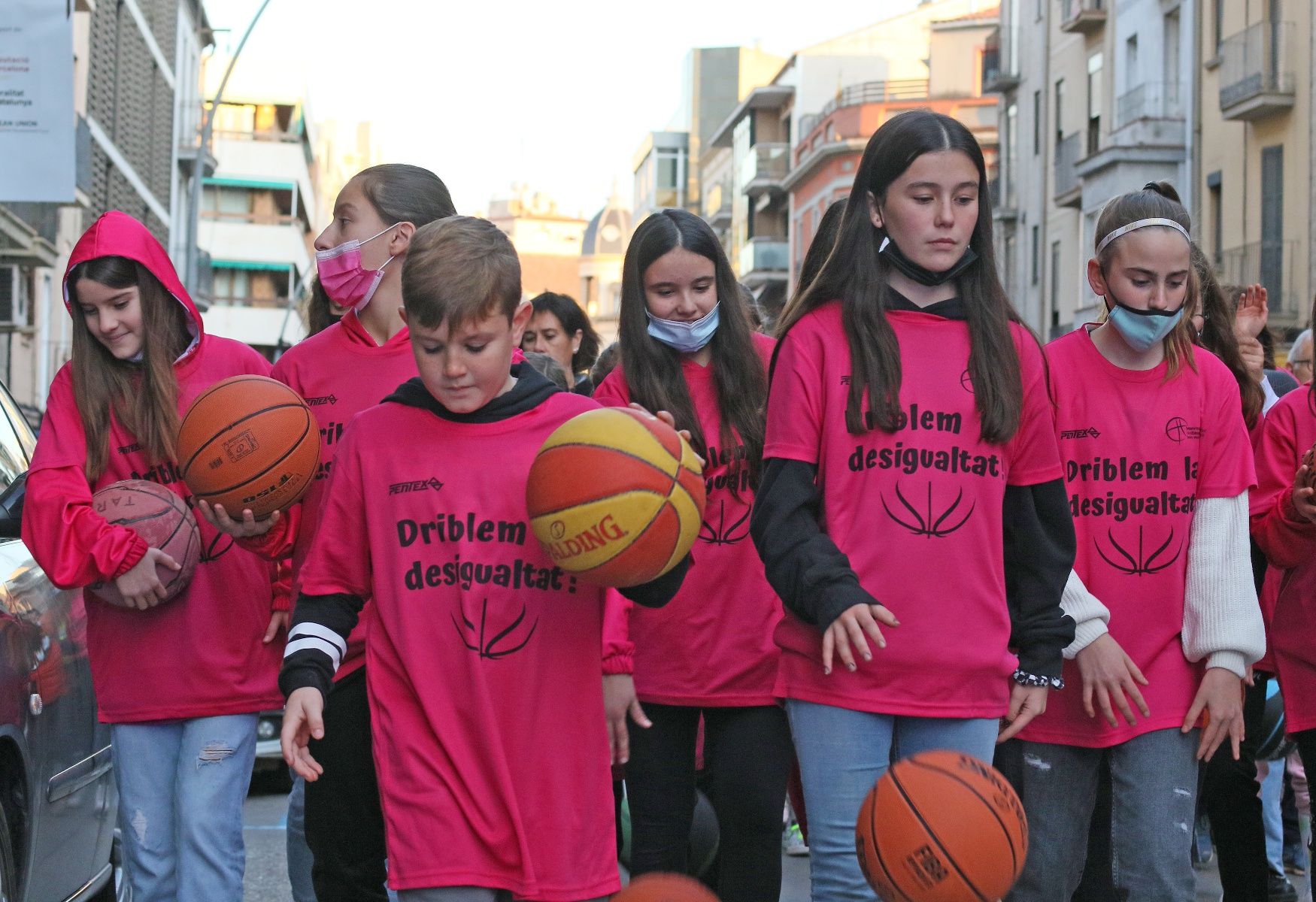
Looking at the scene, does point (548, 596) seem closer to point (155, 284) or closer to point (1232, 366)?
point (155, 284)

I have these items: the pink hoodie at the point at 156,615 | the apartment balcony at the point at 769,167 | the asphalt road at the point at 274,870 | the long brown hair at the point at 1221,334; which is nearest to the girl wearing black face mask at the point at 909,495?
the pink hoodie at the point at 156,615

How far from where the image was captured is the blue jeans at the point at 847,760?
4.44 meters

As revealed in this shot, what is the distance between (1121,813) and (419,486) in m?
2.18

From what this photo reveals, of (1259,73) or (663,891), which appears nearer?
(663,891)

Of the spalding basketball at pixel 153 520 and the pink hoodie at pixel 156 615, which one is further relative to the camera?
the pink hoodie at pixel 156 615

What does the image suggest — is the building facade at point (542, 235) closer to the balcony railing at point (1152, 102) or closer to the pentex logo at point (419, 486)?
the balcony railing at point (1152, 102)

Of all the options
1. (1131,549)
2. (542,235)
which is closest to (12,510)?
(1131,549)

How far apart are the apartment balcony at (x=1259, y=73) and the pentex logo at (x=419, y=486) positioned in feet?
97.8

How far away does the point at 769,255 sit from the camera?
77625mm

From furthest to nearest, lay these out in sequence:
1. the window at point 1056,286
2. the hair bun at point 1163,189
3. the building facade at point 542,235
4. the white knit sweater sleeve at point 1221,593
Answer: the building facade at point 542,235 < the window at point 1056,286 < the hair bun at point 1163,189 < the white knit sweater sleeve at point 1221,593

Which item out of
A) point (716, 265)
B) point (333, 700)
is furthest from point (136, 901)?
point (716, 265)

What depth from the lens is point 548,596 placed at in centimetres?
437

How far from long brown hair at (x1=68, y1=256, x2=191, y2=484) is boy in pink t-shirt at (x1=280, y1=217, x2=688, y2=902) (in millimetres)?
1142

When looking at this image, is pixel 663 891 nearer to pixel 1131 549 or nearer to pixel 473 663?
pixel 473 663
